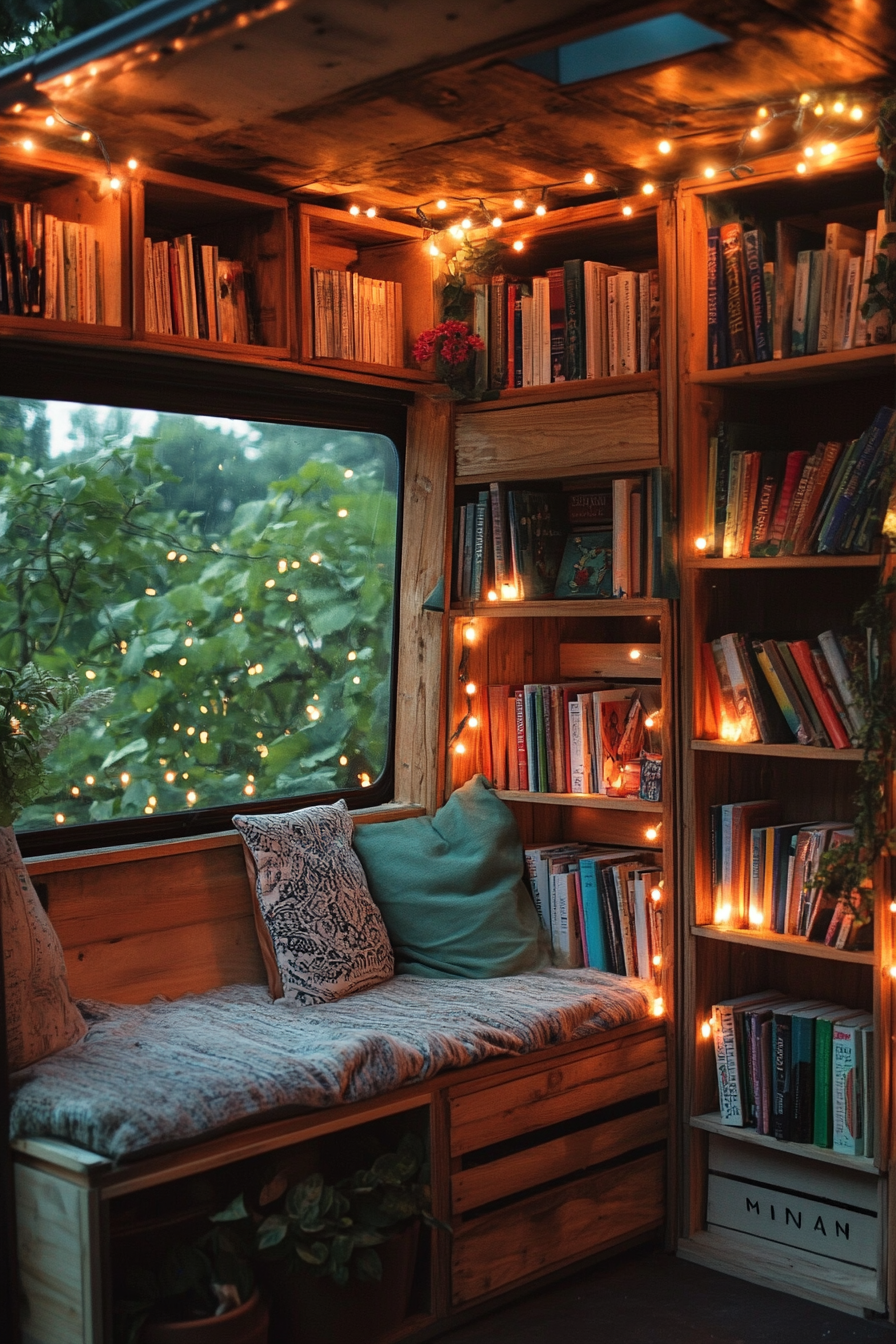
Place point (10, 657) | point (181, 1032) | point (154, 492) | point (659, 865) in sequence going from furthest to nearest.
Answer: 1. point (659, 865)
2. point (154, 492)
3. point (10, 657)
4. point (181, 1032)

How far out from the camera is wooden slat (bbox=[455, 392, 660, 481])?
378 centimetres

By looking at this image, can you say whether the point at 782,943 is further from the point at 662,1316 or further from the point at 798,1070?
the point at 662,1316

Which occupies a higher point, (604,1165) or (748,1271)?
(604,1165)

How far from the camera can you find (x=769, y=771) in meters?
3.92

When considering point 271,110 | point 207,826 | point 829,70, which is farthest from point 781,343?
point 207,826

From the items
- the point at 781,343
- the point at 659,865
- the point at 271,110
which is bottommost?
the point at 659,865

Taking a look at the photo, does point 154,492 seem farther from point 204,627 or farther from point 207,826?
point 207,826

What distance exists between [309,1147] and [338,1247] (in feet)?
1.01

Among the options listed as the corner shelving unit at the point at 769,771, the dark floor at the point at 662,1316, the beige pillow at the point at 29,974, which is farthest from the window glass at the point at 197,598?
the dark floor at the point at 662,1316

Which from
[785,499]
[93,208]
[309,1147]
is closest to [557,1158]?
[309,1147]

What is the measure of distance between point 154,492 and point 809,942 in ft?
6.56

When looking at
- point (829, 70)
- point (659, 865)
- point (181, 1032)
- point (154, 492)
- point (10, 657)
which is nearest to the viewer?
point (829, 70)

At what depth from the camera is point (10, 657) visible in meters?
3.45

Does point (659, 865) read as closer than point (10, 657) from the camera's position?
No
